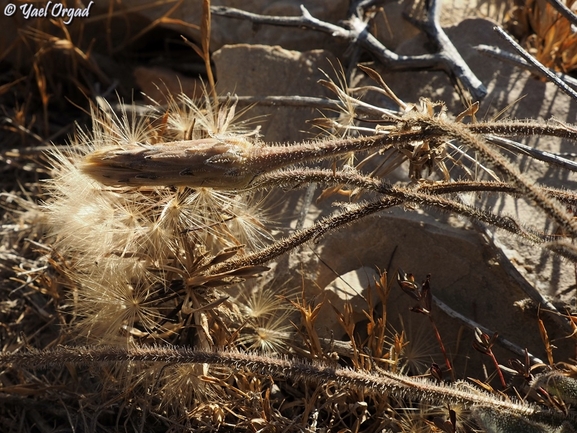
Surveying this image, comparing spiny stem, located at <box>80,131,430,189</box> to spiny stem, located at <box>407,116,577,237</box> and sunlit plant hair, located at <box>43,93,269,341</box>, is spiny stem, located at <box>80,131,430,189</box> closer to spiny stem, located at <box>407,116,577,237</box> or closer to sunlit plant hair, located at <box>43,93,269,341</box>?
spiny stem, located at <box>407,116,577,237</box>

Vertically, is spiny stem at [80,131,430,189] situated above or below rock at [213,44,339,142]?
below

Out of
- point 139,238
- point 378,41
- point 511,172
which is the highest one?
point 378,41

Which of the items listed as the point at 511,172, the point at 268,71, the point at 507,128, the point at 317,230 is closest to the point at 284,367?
the point at 317,230

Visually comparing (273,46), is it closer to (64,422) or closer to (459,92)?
(459,92)

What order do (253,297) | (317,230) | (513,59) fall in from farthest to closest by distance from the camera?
(513,59) < (253,297) < (317,230)

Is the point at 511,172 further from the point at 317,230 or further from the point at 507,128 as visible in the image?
the point at 317,230

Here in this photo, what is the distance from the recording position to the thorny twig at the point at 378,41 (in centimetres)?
255

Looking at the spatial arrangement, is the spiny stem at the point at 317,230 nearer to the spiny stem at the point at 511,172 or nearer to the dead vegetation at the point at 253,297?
the dead vegetation at the point at 253,297

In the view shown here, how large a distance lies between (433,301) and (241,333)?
653 millimetres

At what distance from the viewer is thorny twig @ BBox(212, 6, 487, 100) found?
8.37 ft

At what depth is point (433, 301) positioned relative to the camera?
226 centimetres

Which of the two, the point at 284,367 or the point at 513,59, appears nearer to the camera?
the point at 284,367

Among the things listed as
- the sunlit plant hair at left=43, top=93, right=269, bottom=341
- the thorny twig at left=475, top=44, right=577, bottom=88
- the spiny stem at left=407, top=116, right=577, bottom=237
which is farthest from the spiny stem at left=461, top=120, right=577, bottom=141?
the sunlit plant hair at left=43, top=93, right=269, bottom=341

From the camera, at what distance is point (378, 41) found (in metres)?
2.80
